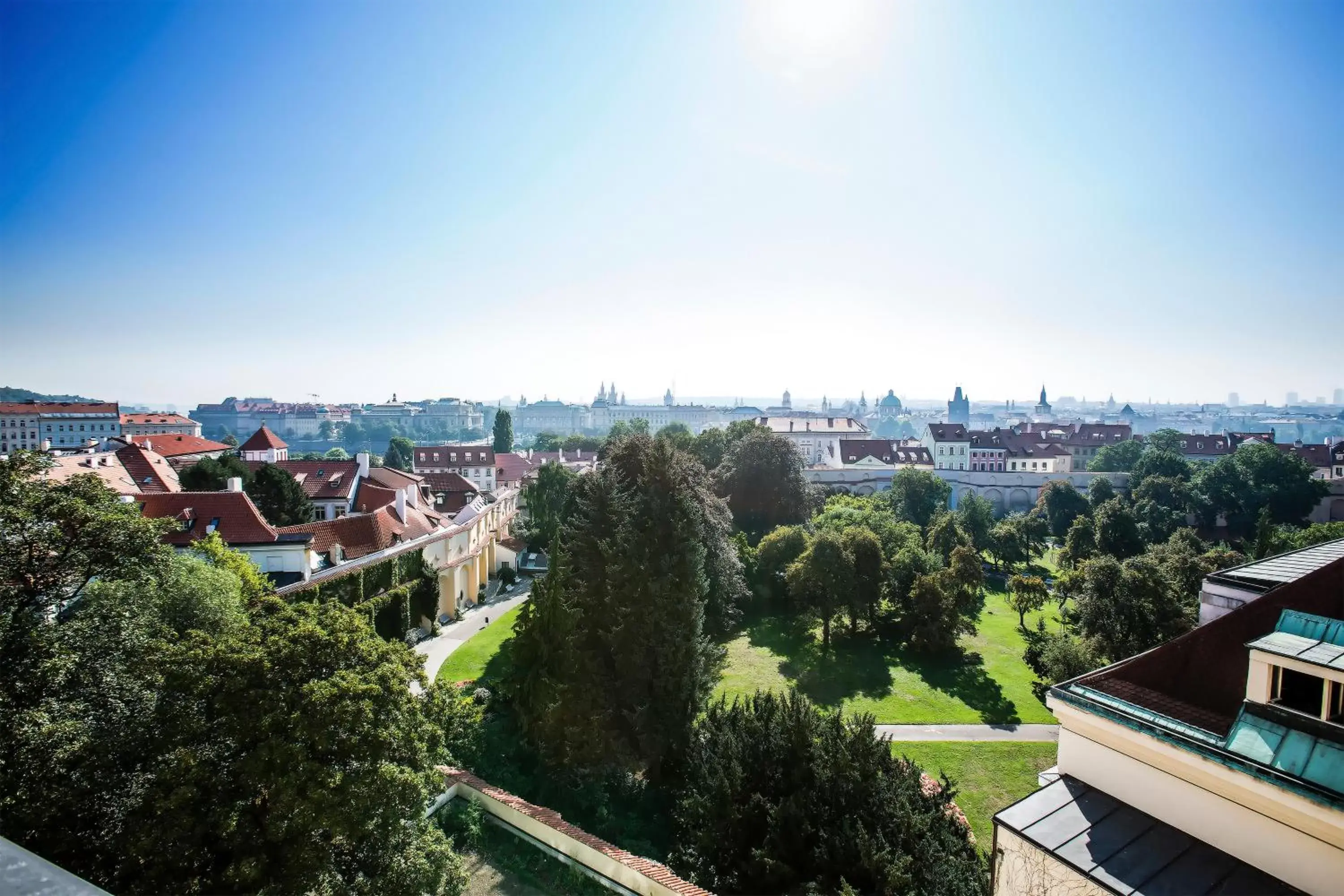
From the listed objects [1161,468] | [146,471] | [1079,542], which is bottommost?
[1079,542]

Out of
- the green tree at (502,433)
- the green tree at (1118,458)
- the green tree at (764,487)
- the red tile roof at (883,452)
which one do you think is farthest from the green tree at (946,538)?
the green tree at (502,433)

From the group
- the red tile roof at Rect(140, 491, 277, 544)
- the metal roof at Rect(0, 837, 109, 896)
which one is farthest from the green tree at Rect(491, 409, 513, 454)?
the metal roof at Rect(0, 837, 109, 896)

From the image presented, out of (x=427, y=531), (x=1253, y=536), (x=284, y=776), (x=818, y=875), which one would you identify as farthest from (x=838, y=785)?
(x=1253, y=536)

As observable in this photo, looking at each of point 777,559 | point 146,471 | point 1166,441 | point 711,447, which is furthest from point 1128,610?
point 1166,441

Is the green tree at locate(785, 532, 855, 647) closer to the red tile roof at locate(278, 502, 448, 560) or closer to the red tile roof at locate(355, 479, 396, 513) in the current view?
the red tile roof at locate(278, 502, 448, 560)

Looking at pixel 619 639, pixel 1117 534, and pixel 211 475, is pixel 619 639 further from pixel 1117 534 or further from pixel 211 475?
pixel 1117 534

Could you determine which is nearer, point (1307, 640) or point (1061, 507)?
point (1307, 640)

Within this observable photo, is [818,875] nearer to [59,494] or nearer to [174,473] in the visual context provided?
[59,494]
